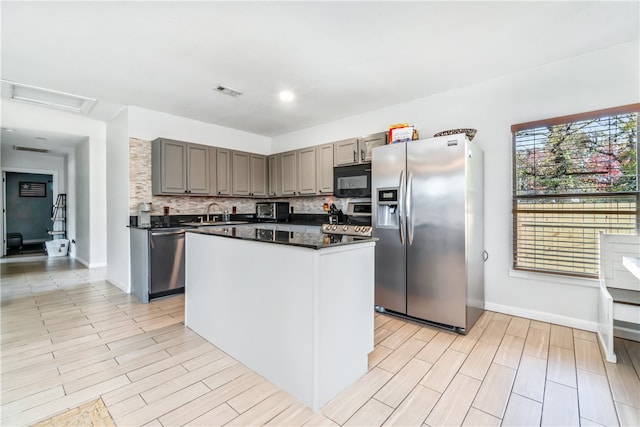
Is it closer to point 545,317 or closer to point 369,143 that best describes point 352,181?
point 369,143

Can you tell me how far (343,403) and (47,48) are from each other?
148 inches

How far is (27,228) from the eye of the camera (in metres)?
8.80

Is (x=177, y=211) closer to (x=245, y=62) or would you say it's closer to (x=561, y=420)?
(x=245, y=62)

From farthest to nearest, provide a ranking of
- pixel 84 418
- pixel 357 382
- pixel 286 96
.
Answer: pixel 286 96
pixel 357 382
pixel 84 418

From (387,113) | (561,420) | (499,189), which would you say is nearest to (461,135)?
(499,189)

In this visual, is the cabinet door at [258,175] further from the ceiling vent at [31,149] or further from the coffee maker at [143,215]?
the ceiling vent at [31,149]

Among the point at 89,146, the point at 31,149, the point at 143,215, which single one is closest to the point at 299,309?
the point at 143,215

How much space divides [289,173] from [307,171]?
0.44m

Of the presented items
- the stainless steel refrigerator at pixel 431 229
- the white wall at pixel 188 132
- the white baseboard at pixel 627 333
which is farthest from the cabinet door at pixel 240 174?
the white baseboard at pixel 627 333

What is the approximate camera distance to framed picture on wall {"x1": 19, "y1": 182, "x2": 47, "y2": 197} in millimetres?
8617

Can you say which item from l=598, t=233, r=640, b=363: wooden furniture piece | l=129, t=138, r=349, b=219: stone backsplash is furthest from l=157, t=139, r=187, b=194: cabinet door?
l=598, t=233, r=640, b=363: wooden furniture piece

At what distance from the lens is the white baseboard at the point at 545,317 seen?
8.86ft

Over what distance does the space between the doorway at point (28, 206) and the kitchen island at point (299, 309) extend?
9.24 meters

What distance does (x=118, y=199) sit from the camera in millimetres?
4285
